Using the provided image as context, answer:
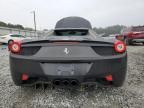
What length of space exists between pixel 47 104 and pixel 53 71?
22.9 inches

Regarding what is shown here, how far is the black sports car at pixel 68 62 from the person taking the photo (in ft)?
6.32

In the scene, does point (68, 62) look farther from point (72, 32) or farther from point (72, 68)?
point (72, 32)

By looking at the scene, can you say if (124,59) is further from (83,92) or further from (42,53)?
(42,53)

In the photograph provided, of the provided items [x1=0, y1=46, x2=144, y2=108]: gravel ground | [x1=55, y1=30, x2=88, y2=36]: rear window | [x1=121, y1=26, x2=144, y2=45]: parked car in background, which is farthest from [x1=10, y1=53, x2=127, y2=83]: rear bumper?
[x1=121, y1=26, x2=144, y2=45]: parked car in background

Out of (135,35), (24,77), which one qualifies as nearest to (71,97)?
(24,77)

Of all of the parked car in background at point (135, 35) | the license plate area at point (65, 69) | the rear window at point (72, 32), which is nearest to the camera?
the license plate area at point (65, 69)

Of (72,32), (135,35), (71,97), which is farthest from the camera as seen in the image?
(135,35)

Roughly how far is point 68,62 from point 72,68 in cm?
10

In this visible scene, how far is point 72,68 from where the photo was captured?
6.34 ft

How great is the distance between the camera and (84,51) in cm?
198

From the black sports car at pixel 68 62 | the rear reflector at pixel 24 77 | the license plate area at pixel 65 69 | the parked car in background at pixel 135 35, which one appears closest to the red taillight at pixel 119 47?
the black sports car at pixel 68 62

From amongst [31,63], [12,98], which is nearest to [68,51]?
[31,63]

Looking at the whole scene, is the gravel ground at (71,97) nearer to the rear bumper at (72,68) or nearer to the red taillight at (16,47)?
the rear bumper at (72,68)

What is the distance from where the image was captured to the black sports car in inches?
75.9
